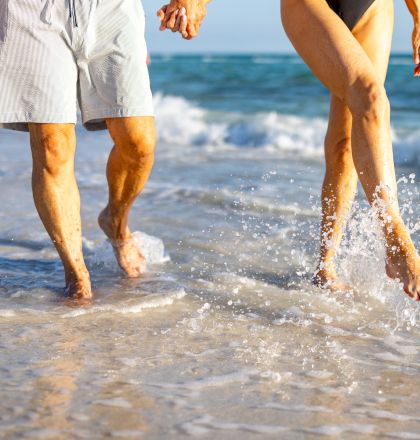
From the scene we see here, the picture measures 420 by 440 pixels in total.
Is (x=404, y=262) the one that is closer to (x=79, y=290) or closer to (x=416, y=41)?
(x=416, y=41)

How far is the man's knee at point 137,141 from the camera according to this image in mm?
4148

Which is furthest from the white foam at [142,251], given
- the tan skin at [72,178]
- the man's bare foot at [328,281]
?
the man's bare foot at [328,281]

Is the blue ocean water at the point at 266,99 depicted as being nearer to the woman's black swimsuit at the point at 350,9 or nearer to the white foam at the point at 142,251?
the white foam at the point at 142,251

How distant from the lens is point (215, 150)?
10.9 metres

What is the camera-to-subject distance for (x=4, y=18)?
3.83 metres

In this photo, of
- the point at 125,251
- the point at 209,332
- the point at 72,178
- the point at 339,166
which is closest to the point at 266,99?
the point at 125,251

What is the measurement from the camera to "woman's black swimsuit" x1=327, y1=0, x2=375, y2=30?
4.06m

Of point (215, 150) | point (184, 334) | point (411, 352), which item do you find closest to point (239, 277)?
point (184, 334)

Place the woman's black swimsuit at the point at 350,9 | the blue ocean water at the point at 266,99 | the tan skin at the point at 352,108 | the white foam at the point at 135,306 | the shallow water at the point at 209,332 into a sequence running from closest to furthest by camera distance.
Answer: the shallow water at the point at 209,332, the tan skin at the point at 352,108, the white foam at the point at 135,306, the woman's black swimsuit at the point at 350,9, the blue ocean water at the point at 266,99

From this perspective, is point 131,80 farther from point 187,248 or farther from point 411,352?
point 411,352

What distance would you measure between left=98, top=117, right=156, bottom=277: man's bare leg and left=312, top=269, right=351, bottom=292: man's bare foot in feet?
2.92

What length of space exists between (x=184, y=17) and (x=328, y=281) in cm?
144

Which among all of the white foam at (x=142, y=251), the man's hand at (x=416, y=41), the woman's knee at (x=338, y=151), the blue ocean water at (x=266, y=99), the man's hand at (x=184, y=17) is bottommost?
the blue ocean water at (x=266, y=99)

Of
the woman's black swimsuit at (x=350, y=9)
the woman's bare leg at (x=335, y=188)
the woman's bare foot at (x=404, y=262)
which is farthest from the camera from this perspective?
the woman's bare leg at (x=335, y=188)
